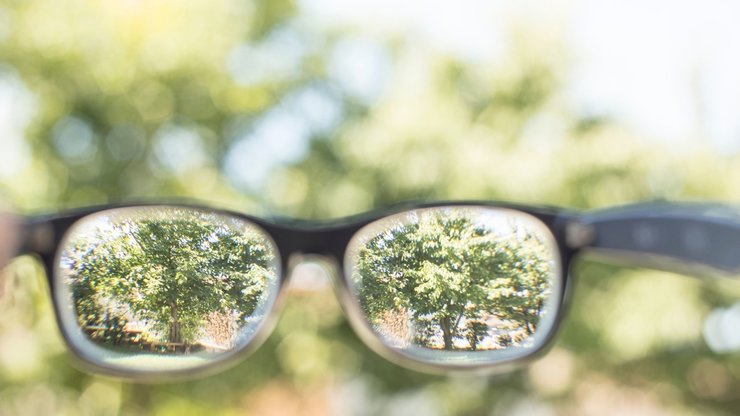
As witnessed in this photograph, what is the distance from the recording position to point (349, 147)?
12.6 feet

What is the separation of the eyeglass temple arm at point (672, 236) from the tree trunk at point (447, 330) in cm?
17

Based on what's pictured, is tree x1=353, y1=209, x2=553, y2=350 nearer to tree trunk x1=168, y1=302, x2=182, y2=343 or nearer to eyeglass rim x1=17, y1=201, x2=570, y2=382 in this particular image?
eyeglass rim x1=17, y1=201, x2=570, y2=382

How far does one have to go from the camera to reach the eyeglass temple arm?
56cm

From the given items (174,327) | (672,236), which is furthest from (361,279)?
(672,236)

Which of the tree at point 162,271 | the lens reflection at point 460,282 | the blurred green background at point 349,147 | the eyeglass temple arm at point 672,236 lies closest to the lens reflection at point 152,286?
the tree at point 162,271

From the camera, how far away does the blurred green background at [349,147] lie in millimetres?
3410

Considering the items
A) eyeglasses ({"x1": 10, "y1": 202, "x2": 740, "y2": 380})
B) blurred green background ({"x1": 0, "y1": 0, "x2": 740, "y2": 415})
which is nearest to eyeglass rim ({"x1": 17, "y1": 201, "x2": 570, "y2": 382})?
eyeglasses ({"x1": 10, "y1": 202, "x2": 740, "y2": 380})

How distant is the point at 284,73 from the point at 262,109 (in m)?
0.31

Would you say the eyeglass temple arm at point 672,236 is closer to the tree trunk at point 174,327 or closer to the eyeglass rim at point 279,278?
the eyeglass rim at point 279,278

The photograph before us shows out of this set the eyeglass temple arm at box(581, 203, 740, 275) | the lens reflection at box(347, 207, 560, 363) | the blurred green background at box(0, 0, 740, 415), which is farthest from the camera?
the blurred green background at box(0, 0, 740, 415)

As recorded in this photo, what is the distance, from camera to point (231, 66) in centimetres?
388

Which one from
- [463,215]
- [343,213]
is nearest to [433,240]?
[463,215]

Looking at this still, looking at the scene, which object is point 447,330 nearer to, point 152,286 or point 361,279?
point 361,279

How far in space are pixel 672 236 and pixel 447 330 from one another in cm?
23
